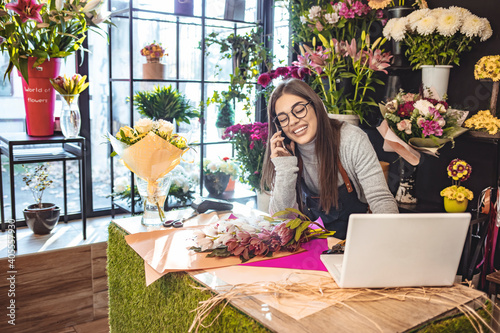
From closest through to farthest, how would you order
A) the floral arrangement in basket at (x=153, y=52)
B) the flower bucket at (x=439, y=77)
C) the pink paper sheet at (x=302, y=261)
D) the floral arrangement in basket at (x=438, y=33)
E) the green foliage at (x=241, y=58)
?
the pink paper sheet at (x=302, y=261)
the floral arrangement in basket at (x=438, y=33)
the flower bucket at (x=439, y=77)
the floral arrangement in basket at (x=153, y=52)
the green foliage at (x=241, y=58)

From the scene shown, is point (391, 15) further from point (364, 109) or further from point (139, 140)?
point (139, 140)

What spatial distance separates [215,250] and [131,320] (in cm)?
50

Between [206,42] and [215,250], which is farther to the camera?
[206,42]

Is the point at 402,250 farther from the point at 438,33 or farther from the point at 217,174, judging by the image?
the point at 217,174

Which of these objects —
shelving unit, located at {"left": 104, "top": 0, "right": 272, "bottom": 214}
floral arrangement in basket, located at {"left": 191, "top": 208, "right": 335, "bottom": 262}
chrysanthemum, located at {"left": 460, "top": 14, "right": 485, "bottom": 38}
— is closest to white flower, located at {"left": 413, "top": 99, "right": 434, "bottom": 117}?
chrysanthemum, located at {"left": 460, "top": 14, "right": 485, "bottom": 38}

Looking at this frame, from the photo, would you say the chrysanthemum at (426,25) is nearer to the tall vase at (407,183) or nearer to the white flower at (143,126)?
the tall vase at (407,183)

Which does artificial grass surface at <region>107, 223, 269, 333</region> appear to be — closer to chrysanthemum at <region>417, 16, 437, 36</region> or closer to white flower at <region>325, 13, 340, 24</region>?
chrysanthemum at <region>417, 16, 437, 36</region>

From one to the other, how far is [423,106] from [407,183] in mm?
465

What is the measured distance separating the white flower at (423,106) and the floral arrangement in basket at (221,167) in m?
1.60

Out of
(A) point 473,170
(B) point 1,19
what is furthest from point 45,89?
(A) point 473,170

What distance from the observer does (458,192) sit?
2.41 metres

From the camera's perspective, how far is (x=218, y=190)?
358 cm

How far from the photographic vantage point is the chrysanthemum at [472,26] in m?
2.36

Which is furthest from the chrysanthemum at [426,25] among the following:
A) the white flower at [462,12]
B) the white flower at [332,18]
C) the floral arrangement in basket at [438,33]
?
the white flower at [332,18]
